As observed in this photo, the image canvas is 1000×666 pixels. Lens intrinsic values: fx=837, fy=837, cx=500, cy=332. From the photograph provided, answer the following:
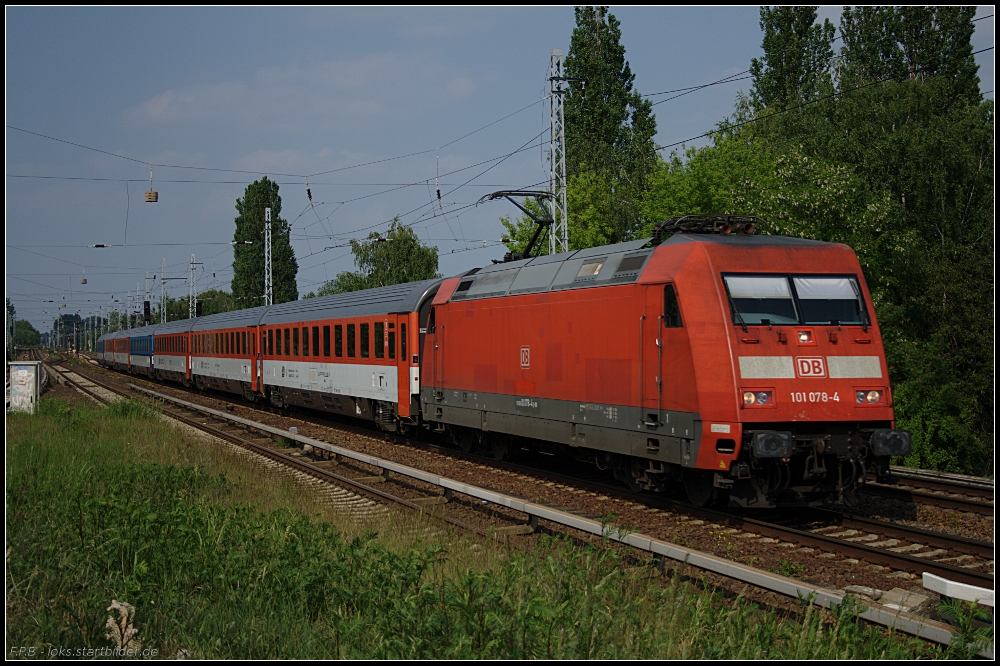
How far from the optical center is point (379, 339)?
20.3 metres

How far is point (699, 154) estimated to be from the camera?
35312 mm

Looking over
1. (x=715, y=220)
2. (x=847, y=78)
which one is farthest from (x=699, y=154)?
(x=715, y=220)

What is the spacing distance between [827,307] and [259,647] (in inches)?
312

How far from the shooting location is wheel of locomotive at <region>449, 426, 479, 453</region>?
17312mm

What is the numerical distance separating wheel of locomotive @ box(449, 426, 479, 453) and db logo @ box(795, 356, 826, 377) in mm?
8342

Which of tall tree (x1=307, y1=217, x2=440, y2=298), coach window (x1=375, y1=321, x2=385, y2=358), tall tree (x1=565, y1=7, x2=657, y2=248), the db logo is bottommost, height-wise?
the db logo

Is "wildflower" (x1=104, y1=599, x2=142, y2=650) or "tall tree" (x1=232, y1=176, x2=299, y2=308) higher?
"tall tree" (x1=232, y1=176, x2=299, y2=308)

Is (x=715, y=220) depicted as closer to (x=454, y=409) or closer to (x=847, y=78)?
(x=454, y=409)

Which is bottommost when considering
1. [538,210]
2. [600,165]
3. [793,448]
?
[793,448]

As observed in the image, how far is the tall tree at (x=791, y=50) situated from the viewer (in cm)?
5291

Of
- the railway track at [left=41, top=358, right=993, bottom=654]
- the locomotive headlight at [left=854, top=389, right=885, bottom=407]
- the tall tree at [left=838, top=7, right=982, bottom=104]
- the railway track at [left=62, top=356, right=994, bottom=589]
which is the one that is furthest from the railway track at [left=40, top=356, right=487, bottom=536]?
the tall tree at [left=838, top=7, right=982, bottom=104]

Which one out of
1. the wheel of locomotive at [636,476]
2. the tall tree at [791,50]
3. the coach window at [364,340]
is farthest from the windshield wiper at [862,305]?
the tall tree at [791,50]

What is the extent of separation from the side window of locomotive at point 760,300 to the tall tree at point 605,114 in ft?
121

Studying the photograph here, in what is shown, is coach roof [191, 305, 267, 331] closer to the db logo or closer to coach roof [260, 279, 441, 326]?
coach roof [260, 279, 441, 326]
